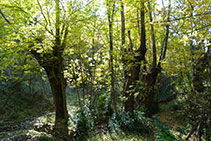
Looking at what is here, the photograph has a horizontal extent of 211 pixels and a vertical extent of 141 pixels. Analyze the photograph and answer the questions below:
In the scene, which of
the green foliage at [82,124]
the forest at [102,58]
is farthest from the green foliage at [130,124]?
the green foliage at [82,124]

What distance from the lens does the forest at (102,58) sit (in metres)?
2.51

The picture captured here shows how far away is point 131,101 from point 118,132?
1.23m

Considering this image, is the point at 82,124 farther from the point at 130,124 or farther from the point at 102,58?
the point at 102,58

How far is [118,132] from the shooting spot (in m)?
4.47

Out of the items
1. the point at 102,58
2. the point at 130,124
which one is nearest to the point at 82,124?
the point at 130,124

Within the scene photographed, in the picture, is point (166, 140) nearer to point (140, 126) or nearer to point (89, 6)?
point (89, 6)

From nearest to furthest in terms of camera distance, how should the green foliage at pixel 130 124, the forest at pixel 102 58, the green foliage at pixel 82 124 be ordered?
the forest at pixel 102 58 < the green foliage at pixel 82 124 < the green foliage at pixel 130 124

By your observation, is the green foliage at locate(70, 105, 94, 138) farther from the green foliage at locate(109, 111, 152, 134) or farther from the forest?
the green foliage at locate(109, 111, 152, 134)

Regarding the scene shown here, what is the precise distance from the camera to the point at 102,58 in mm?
5566

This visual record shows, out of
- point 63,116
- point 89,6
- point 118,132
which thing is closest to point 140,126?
point 118,132

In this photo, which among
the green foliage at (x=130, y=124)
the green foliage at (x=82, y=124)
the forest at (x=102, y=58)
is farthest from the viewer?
the green foliage at (x=130, y=124)

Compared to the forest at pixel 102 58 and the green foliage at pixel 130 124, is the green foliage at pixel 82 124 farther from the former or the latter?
the green foliage at pixel 130 124

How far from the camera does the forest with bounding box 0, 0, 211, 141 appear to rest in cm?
251

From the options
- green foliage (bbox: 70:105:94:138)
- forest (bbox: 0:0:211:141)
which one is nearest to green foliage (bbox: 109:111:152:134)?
forest (bbox: 0:0:211:141)
